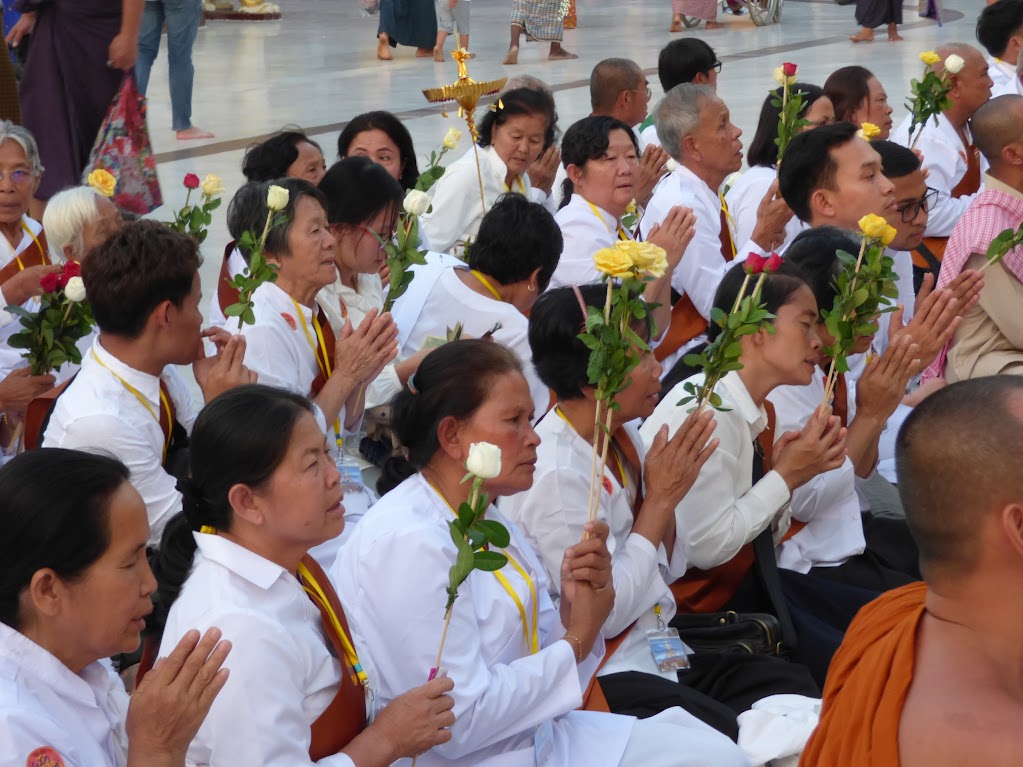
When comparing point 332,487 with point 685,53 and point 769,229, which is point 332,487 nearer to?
point 769,229

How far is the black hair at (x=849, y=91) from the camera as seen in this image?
19.5 feet

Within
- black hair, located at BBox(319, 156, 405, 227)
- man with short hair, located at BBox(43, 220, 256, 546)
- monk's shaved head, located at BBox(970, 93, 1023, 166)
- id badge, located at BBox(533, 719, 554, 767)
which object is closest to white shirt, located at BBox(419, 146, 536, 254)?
black hair, located at BBox(319, 156, 405, 227)

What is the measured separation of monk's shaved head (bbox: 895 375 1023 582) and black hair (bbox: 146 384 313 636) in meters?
0.99

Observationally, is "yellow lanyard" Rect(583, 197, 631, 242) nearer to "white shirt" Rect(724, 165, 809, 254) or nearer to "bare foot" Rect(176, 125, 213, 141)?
"white shirt" Rect(724, 165, 809, 254)

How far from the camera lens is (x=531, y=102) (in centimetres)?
542

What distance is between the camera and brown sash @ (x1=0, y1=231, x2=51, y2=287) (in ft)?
14.2

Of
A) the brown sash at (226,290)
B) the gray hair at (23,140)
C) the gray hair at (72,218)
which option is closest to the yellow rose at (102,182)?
the gray hair at (72,218)

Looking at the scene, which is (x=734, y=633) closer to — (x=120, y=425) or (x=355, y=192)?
(x=120, y=425)

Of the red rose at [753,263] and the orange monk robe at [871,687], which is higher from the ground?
the red rose at [753,263]

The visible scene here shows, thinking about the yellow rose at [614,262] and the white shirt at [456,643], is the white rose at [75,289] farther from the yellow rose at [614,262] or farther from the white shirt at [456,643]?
the yellow rose at [614,262]

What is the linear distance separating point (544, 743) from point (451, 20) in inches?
435

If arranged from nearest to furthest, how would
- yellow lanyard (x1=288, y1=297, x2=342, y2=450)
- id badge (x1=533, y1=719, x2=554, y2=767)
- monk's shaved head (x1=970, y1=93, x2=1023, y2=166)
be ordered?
1. id badge (x1=533, y1=719, x2=554, y2=767)
2. yellow lanyard (x1=288, y1=297, x2=342, y2=450)
3. monk's shaved head (x1=970, y1=93, x2=1023, y2=166)

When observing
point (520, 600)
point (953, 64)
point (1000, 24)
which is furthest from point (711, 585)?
point (1000, 24)

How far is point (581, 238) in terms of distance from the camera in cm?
486
